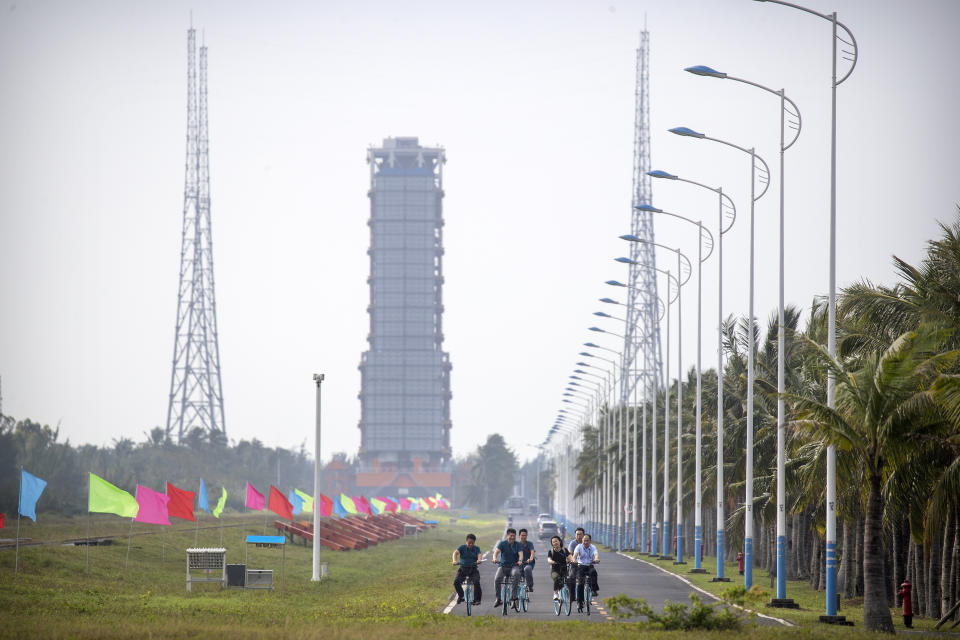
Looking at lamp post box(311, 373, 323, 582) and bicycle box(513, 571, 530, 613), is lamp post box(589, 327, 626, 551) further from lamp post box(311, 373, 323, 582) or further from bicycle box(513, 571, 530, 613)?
bicycle box(513, 571, 530, 613)

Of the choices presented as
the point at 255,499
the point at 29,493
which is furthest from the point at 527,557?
the point at 255,499

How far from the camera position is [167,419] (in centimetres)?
12900

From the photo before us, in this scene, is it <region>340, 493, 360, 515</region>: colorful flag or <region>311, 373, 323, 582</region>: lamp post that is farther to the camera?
<region>340, 493, 360, 515</region>: colorful flag

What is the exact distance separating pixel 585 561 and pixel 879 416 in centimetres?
769

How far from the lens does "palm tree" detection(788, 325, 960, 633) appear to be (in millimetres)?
24844

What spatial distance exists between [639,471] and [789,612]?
50.3 m

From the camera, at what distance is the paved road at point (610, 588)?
29.6m

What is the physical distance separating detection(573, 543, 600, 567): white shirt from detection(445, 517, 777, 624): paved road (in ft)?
3.79

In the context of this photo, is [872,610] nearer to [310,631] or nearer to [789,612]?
[789,612]

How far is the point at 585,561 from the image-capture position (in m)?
29.5

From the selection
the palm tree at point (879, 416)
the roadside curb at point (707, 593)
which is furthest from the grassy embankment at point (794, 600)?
the palm tree at point (879, 416)

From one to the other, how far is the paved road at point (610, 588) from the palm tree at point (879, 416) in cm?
281

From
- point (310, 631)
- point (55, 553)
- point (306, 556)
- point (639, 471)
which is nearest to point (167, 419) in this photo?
point (639, 471)

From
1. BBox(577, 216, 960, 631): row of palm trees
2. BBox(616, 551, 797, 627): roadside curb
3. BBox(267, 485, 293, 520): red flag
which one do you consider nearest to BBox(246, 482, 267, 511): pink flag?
BBox(267, 485, 293, 520): red flag
